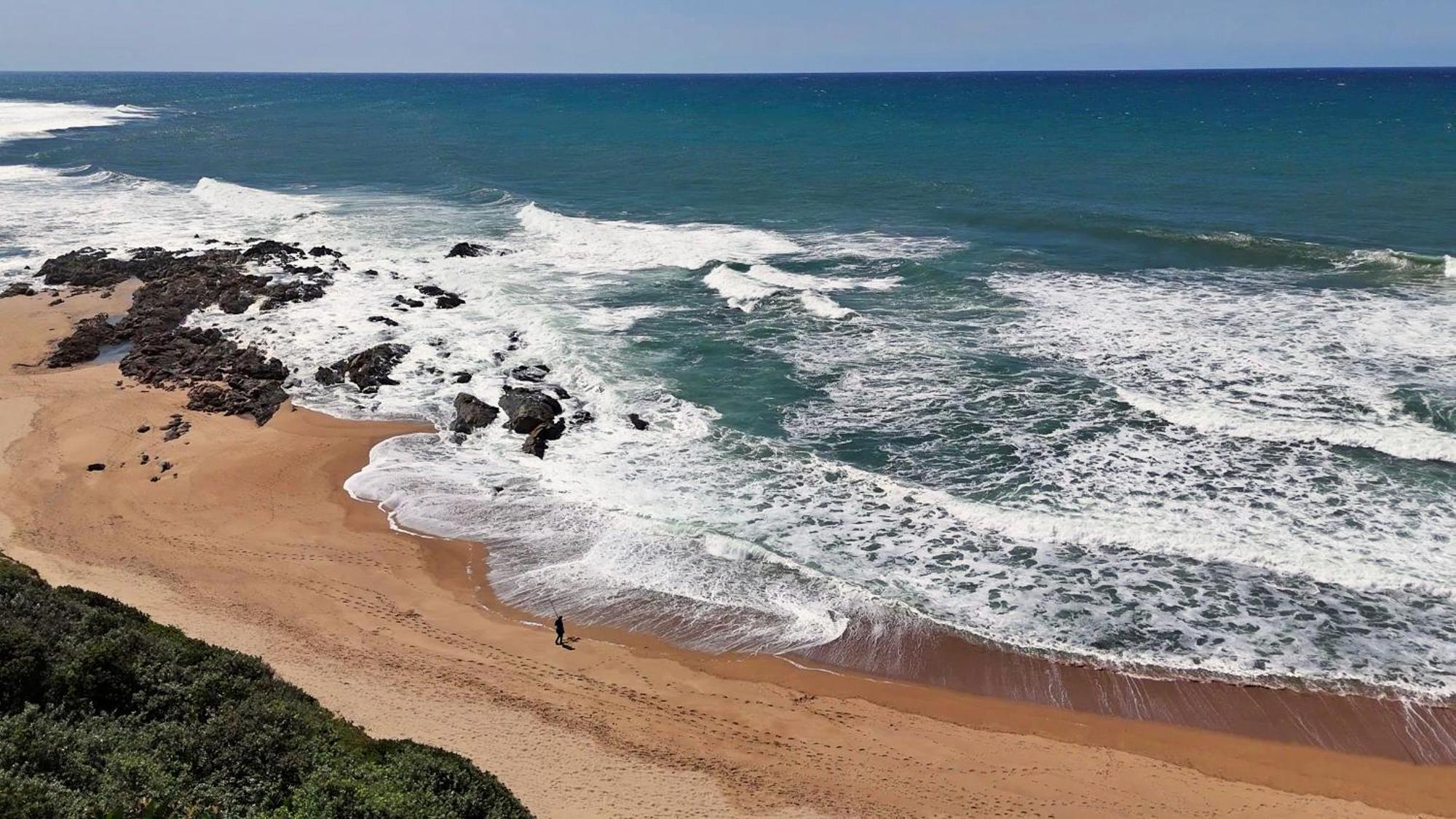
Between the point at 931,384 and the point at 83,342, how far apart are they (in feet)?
102

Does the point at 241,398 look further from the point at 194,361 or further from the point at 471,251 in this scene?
the point at 471,251

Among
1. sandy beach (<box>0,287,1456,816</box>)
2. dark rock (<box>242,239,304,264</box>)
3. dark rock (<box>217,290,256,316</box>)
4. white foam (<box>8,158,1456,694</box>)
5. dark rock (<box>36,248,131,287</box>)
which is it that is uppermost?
dark rock (<box>242,239,304,264</box>)

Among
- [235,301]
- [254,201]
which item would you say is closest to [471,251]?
[235,301]

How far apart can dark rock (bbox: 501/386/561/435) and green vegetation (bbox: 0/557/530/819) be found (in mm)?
13625

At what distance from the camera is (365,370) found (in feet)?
104

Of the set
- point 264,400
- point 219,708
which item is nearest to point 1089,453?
point 219,708

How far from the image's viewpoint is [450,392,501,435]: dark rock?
2775cm

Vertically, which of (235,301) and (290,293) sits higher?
(290,293)

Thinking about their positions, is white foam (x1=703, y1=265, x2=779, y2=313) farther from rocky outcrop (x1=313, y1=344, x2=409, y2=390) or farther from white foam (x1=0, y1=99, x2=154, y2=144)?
white foam (x1=0, y1=99, x2=154, y2=144)

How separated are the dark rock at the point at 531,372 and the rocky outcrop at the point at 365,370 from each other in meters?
4.05

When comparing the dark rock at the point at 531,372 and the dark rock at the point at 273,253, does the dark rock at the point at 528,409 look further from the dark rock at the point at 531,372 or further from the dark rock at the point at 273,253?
the dark rock at the point at 273,253

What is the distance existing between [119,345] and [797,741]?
107ft

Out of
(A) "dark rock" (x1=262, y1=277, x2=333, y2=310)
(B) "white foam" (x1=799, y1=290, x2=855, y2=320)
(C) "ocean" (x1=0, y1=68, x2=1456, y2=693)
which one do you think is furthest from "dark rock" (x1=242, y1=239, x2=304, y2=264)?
(B) "white foam" (x1=799, y1=290, x2=855, y2=320)

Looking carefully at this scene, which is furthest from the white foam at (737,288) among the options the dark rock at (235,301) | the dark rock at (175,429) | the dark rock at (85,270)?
the dark rock at (85,270)
